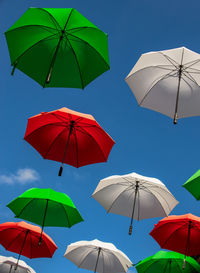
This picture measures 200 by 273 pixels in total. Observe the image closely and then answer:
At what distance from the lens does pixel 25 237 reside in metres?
12.6

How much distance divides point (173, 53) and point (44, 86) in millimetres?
3684

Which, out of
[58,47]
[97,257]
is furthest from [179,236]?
[58,47]

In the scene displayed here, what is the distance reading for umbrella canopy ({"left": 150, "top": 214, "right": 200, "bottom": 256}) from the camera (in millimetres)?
10609

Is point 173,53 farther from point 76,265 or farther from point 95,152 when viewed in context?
point 76,265

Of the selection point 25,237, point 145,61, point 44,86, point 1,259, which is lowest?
point 1,259

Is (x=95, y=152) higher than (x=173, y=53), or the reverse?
(x=173, y=53)

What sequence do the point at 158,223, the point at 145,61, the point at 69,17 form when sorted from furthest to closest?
the point at 158,223 → the point at 145,61 → the point at 69,17

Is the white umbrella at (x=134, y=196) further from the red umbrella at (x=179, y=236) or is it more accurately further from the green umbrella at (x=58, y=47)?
the green umbrella at (x=58, y=47)

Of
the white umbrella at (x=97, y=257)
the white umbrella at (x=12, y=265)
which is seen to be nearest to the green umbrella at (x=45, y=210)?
the white umbrella at (x=97, y=257)

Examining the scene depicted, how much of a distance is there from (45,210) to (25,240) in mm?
2809

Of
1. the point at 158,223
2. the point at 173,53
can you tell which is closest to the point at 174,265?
the point at 158,223

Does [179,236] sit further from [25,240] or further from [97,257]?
[25,240]

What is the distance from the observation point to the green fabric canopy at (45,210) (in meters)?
10.5

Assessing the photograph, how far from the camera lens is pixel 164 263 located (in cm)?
1173
